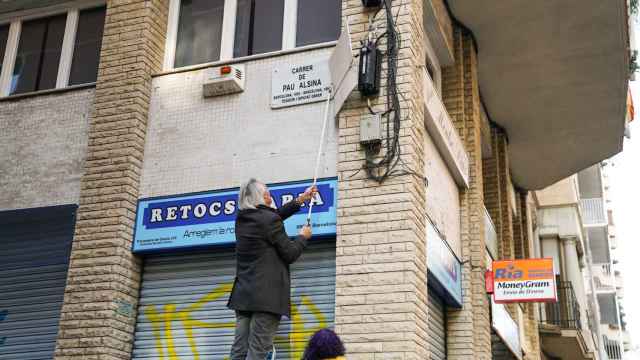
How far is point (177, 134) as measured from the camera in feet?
31.2

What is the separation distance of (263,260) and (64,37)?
19.2 feet

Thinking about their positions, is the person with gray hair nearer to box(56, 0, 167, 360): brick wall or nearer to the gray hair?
the gray hair

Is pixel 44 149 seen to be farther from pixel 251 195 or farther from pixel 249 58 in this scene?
pixel 251 195

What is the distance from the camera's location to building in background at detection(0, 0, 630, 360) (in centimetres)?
823

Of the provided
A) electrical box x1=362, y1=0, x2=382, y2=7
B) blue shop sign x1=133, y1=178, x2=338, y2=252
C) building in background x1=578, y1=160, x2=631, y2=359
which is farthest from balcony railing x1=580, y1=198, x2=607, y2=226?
blue shop sign x1=133, y1=178, x2=338, y2=252

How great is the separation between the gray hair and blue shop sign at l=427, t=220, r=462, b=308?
2.82 metres

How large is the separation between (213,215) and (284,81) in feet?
5.85

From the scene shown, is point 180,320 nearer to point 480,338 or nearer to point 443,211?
point 443,211

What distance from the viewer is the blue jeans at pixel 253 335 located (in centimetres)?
659

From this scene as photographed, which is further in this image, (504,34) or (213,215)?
(504,34)

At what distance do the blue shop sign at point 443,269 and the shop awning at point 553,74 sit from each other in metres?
4.08

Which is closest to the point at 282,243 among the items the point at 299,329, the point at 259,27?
the point at 299,329

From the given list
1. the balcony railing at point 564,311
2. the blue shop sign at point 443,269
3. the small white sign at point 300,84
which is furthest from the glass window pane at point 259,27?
the balcony railing at point 564,311

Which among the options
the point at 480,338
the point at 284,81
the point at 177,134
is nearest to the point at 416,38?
the point at 284,81
